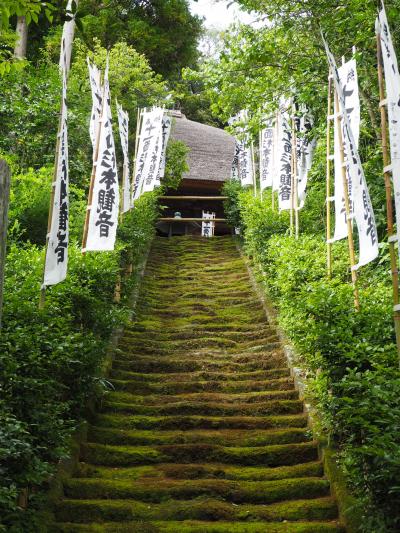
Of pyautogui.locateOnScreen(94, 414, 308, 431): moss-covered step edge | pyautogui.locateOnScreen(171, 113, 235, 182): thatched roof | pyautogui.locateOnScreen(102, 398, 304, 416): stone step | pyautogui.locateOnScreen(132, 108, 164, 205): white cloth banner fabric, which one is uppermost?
pyautogui.locateOnScreen(171, 113, 235, 182): thatched roof

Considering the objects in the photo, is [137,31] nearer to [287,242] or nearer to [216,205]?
[216,205]

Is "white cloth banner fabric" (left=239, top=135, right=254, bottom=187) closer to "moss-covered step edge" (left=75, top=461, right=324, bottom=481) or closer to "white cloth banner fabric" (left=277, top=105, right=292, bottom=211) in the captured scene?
"white cloth banner fabric" (left=277, top=105, right=292, bottom=211)

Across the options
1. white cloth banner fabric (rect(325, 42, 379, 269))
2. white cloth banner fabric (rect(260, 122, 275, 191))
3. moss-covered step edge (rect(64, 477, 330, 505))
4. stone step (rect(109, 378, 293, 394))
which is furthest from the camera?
white cloth banner fabric (rect(260, 122, 275, 191))

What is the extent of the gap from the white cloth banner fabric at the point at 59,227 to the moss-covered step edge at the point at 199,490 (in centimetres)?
Answer: 203

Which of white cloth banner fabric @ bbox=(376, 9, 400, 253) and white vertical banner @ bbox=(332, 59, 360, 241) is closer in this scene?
white cloth banner fabric @ bbox=(376, 9, 400, 253)

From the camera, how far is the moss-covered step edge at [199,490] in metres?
5.91

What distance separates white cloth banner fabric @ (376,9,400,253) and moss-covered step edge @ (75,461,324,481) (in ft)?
8.75

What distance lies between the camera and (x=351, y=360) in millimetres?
5457

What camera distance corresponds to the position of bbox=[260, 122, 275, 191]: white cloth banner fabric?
1445cm

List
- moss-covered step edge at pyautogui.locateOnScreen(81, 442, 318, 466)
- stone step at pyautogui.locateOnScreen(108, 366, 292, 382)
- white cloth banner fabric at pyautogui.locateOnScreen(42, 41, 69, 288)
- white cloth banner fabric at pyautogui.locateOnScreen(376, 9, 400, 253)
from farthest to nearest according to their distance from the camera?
stone step at pyautogui.locateOnScreen(108, 366, 292, 382) → white cloth banner fabric at pyautogui.locateOnScreen(42, 41, 69, 288) → moss-covered step edge at pyautogui.locateOnScreen(81, 442, 318, 466) → white cloth banner fabric at pyautogui.locateOnScreen(376, 9, 400, 253)

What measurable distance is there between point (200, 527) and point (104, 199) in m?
5.08

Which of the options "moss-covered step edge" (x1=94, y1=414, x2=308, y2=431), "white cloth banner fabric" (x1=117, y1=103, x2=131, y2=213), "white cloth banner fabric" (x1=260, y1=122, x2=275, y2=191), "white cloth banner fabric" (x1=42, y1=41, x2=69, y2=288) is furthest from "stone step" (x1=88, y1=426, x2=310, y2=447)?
"white cloth banner fabric" (x1=260, y1=122, x2=275, y2=191)

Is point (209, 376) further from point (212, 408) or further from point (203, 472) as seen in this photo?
point (203, 472)

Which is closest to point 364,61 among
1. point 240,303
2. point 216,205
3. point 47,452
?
point 240,303
